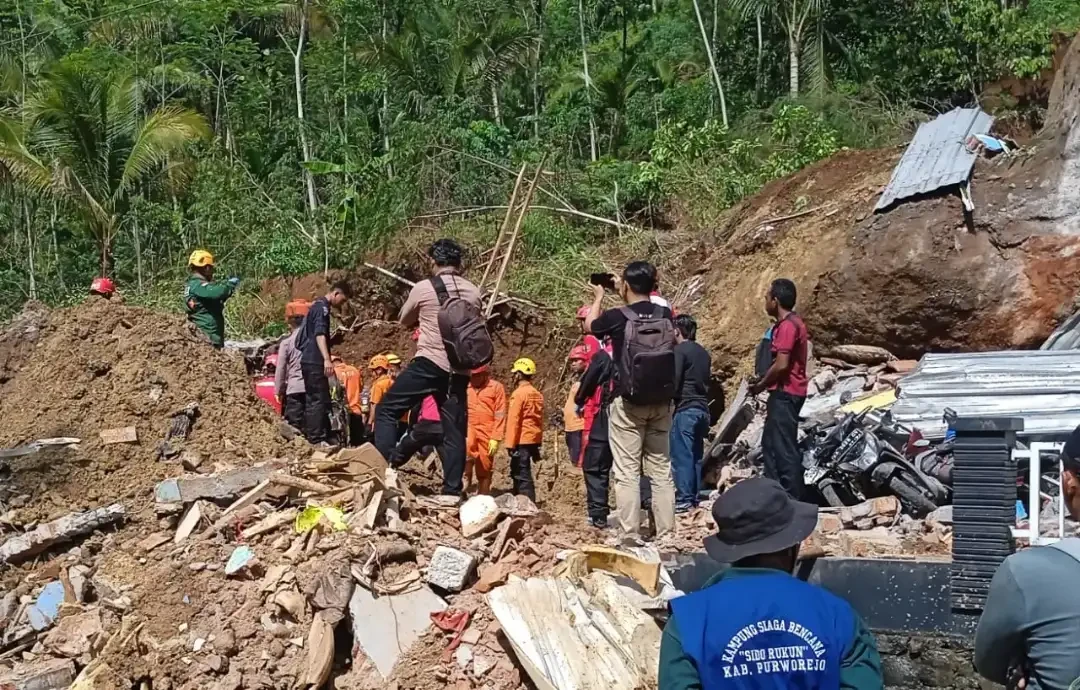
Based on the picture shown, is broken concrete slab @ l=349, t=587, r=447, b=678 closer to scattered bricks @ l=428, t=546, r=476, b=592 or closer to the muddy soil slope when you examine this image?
scattered bricks @ l=428, t=546, r=476, b=592

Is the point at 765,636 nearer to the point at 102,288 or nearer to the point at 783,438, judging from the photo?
the point at 783,438

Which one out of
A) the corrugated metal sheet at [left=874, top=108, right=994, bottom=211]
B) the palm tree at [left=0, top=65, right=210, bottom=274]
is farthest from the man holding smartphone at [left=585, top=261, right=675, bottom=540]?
the palm tree at [left=0, top=65, right=210, bottom=274]

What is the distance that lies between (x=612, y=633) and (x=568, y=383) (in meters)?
Answer: 10.2

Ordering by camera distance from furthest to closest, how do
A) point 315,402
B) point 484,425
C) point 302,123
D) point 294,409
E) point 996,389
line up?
1. point 302,123
2. point 484,425
3. point 294,409
4. point 315,402
5. point 996,389

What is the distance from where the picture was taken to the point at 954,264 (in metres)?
11.6

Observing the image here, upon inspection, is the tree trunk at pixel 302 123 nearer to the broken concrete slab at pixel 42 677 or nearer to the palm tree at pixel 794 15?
the palm tree at pixel 794 15

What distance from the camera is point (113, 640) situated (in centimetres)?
623

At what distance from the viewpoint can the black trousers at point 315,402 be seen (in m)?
9.50

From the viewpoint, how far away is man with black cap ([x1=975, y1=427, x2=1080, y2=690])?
2.67 m

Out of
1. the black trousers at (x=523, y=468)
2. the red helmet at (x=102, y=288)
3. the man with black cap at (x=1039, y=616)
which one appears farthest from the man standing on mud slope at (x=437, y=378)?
the man with black cap at (x=1039, y=616)

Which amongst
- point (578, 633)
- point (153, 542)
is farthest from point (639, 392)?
point (153, 542)

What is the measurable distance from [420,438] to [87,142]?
15.6 metres

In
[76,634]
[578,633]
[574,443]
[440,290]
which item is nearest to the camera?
[578,633]

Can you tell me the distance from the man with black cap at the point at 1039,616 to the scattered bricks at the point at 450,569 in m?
3.67
